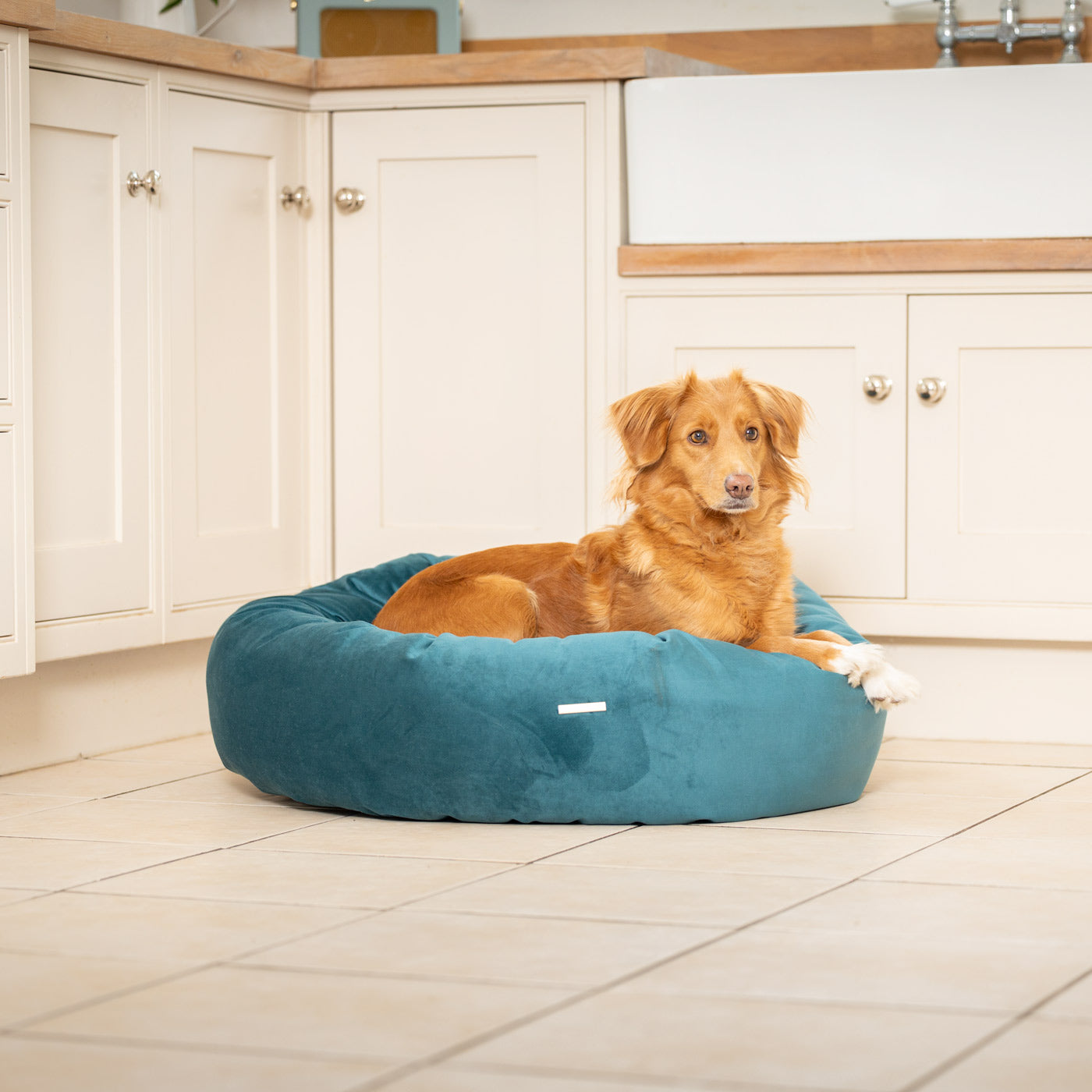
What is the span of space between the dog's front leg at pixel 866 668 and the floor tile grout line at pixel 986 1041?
0.88 meters

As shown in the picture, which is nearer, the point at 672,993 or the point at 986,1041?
the point at 986,1041

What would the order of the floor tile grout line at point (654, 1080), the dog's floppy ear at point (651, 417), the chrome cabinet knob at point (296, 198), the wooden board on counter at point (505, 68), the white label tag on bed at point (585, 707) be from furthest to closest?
1. the chrome cabinet knob at point (296, 198)
2. the wooden board on counter at point (505, 68)
3. the dog's floppy ear at point (651, 417)
4. the white label tag on bed at point (585, 707)
5. the floor tile grout line at point (654, 1080)

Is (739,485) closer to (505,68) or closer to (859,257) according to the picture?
(859,257)

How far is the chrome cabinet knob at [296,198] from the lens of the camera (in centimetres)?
357

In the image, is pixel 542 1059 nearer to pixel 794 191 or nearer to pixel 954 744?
pixel 954 744

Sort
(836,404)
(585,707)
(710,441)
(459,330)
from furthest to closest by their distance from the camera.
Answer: (459,330)
(836,404)
(710,441)
(585,707)

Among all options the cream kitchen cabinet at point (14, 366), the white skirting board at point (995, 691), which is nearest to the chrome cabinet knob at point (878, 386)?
the white skirting board at point (995, 691)

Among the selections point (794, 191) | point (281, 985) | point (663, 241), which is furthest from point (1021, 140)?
point (281, 985)

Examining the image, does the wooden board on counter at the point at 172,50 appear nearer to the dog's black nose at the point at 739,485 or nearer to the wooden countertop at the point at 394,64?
the wooden countertop at the point at 394,64

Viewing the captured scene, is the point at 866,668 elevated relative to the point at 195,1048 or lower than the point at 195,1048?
elevated

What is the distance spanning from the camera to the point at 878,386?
3.31 m

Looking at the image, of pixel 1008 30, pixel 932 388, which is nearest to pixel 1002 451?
pixel 932 388

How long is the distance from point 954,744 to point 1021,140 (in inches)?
48.1

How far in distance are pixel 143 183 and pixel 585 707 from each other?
4.85 feet
